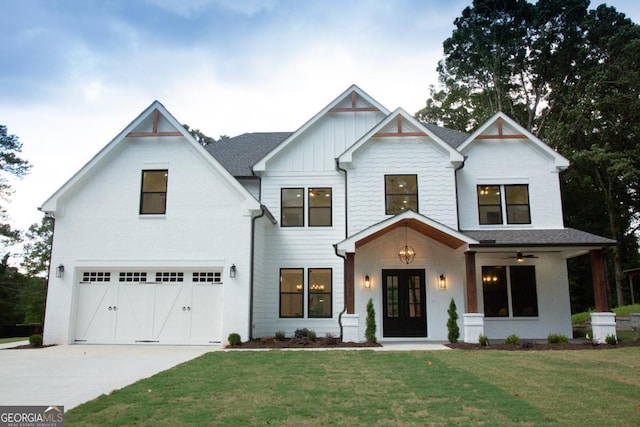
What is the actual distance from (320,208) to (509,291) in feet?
22.4

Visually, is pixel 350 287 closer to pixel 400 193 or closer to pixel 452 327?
pixel 452 327

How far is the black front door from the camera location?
15.3 metres

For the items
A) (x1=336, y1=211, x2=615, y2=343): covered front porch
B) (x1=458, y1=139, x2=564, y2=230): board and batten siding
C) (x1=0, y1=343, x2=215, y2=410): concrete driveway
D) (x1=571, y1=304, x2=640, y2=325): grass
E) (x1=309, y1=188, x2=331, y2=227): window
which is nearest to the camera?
(x1=0, y1=343, x2=215, y2=410): concrete driveway

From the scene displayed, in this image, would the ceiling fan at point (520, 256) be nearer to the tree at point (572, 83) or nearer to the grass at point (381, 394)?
the grass at point (381, 394)

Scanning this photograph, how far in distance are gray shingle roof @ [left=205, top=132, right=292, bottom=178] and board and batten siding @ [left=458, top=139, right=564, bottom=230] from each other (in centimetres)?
734

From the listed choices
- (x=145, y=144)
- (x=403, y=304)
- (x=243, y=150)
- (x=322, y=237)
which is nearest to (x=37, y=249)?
(x=243, y=150)

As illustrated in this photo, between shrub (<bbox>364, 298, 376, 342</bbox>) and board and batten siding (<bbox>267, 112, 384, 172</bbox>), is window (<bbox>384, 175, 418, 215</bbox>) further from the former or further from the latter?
shrub (<bbox>364, 298, 376, 342</bbox>)

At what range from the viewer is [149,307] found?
14.5 m

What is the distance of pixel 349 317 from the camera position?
13.8m

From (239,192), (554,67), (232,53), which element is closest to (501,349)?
(239,192)

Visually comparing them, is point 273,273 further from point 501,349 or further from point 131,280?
point 501,349

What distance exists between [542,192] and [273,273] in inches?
372

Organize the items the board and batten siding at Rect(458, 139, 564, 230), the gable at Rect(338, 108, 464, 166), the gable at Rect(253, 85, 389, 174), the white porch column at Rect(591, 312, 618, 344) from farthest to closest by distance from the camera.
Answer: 1. the gable at Rect(253, 85, 389, 174)
2. the board and batten siding at Rect(458, 139, 564, 230)
3. the gable at Rect(338, 108, 464, 166)
4. the white porch column at Rect(591, 312, 618, 344)

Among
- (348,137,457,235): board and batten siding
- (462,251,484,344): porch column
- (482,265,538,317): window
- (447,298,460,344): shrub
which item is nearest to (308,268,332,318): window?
(348,137,457,235): board and batten siding
